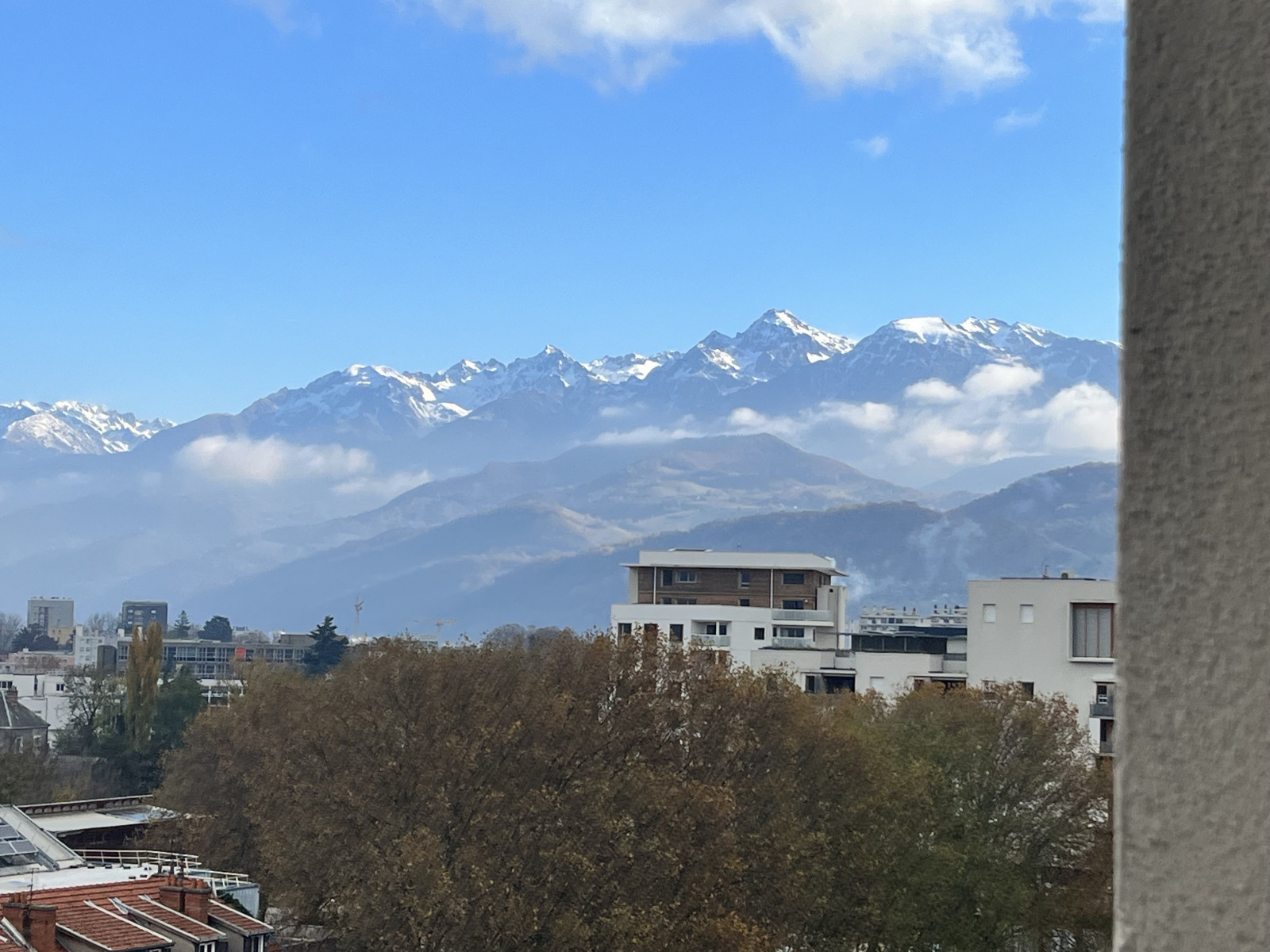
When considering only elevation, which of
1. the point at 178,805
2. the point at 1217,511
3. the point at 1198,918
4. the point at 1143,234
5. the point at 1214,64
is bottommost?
the point at 178,805

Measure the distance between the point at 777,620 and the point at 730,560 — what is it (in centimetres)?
694

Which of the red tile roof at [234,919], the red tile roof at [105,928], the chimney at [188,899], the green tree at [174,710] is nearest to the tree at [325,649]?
the green tree at [174,710]

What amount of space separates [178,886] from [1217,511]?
28.3 meters

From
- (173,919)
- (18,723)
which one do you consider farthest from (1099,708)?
(18,723)

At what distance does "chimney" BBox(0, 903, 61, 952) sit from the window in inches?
1498

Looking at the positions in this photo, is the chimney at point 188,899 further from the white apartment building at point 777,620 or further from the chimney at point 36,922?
the white apartment building at point 777,620

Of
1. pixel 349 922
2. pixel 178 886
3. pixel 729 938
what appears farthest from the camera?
pixel 178 886

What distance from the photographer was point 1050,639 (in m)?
52.6

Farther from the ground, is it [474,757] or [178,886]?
[474,757]

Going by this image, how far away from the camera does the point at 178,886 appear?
2717cm

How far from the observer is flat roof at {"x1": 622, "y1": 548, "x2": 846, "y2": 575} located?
84000 mm

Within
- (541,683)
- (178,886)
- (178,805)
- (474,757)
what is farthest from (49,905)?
(178,805)

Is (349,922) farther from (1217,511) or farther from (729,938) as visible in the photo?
(1217,511)

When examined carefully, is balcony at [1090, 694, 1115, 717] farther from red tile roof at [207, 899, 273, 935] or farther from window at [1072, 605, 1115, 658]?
red tile roof at [207, 899, 273, 935]
